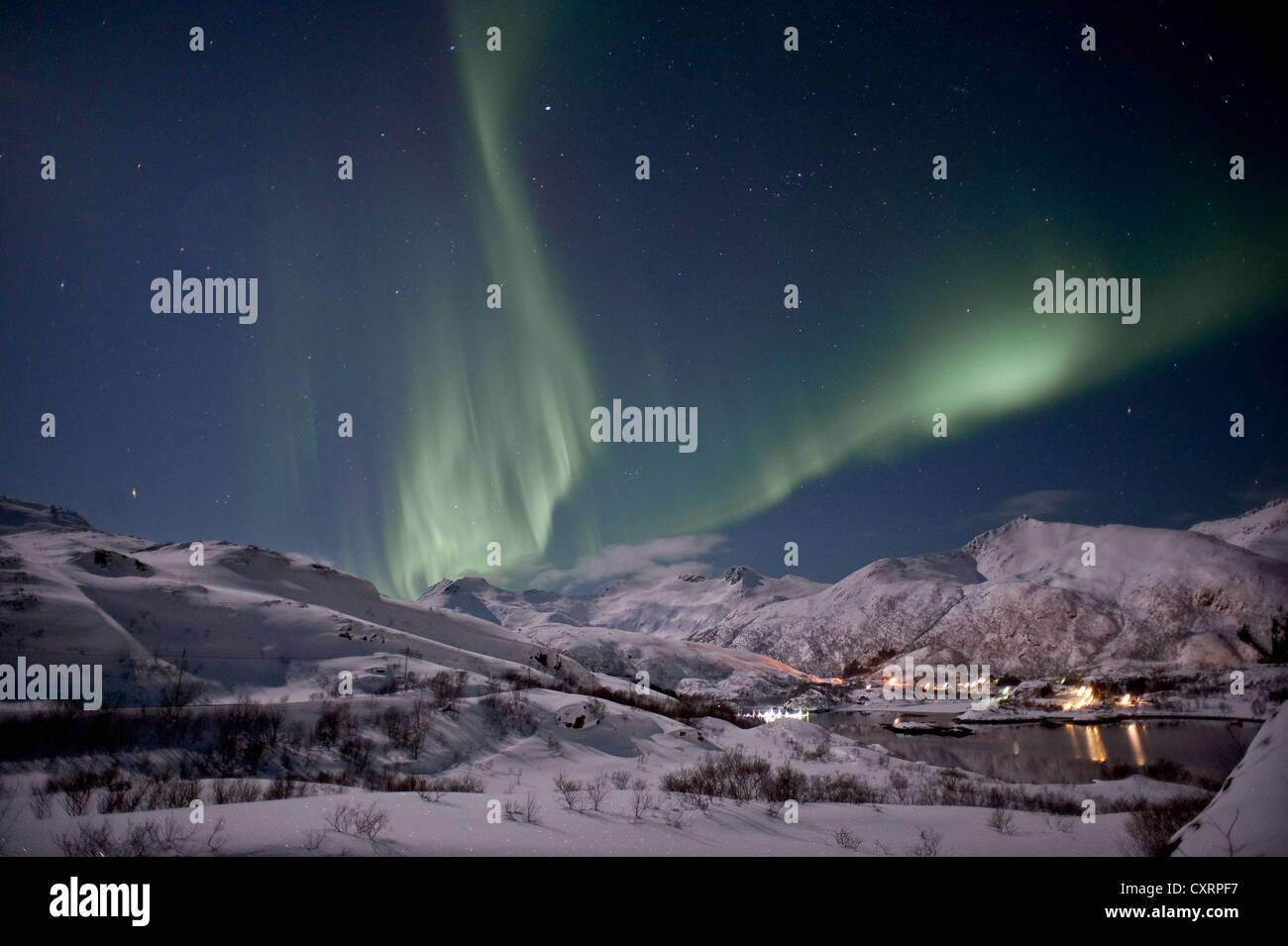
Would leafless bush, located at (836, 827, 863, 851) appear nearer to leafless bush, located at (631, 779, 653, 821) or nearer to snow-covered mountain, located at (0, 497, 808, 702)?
leafless bush, located at (631, 779, 653, 821)

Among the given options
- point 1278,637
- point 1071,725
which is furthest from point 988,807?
point 1278,637

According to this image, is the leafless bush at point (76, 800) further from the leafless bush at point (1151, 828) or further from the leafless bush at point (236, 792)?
the leafless bush at point (1151, 828)

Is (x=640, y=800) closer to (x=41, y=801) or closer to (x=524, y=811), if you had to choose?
(x=524, y=811)

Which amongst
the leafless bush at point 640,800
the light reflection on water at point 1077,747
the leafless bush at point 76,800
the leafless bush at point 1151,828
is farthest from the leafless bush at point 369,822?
the light reflection on water at point 1077,747

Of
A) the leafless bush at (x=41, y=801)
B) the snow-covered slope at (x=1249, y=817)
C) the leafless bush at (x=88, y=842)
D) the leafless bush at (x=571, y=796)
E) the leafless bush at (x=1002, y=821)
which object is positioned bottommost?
the leafless bush at (x=1002, y=821)

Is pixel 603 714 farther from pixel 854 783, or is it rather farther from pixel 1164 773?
pixel 1164 773

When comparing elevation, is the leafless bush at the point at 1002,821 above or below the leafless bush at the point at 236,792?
below

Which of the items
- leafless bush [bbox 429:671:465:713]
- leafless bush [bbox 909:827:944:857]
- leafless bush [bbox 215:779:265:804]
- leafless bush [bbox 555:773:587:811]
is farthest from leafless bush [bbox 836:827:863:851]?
leafless bush [bbox 429:671:465:713]
